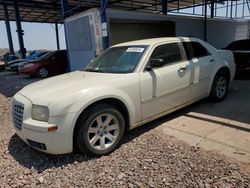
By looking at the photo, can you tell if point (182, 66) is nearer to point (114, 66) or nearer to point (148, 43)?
point (148, 43)

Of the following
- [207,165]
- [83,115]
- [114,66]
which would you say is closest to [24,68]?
[114,66]

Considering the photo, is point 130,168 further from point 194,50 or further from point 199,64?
point 194,50

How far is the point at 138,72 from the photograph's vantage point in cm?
370

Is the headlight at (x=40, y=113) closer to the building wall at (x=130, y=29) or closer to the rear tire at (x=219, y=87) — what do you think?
the rear tire at (x=219, y=87)

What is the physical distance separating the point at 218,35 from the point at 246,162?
1468 cm

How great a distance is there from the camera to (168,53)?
170 inches

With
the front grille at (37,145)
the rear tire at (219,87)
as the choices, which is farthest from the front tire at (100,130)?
the rear tire at (219,87)

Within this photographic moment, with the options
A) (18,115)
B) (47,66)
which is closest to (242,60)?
(18,115)

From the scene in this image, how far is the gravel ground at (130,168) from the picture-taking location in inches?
107

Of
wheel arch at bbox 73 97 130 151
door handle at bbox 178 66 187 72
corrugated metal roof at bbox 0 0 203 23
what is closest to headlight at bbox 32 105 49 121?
wheel arch at bbox 73 97 130 151

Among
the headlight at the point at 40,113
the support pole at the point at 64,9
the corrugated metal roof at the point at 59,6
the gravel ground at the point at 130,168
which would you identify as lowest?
the gravel ground at the point at 130,168

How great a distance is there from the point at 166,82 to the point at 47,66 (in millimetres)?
9813

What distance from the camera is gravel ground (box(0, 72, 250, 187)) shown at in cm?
271

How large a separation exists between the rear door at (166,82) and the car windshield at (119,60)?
0.24 m
